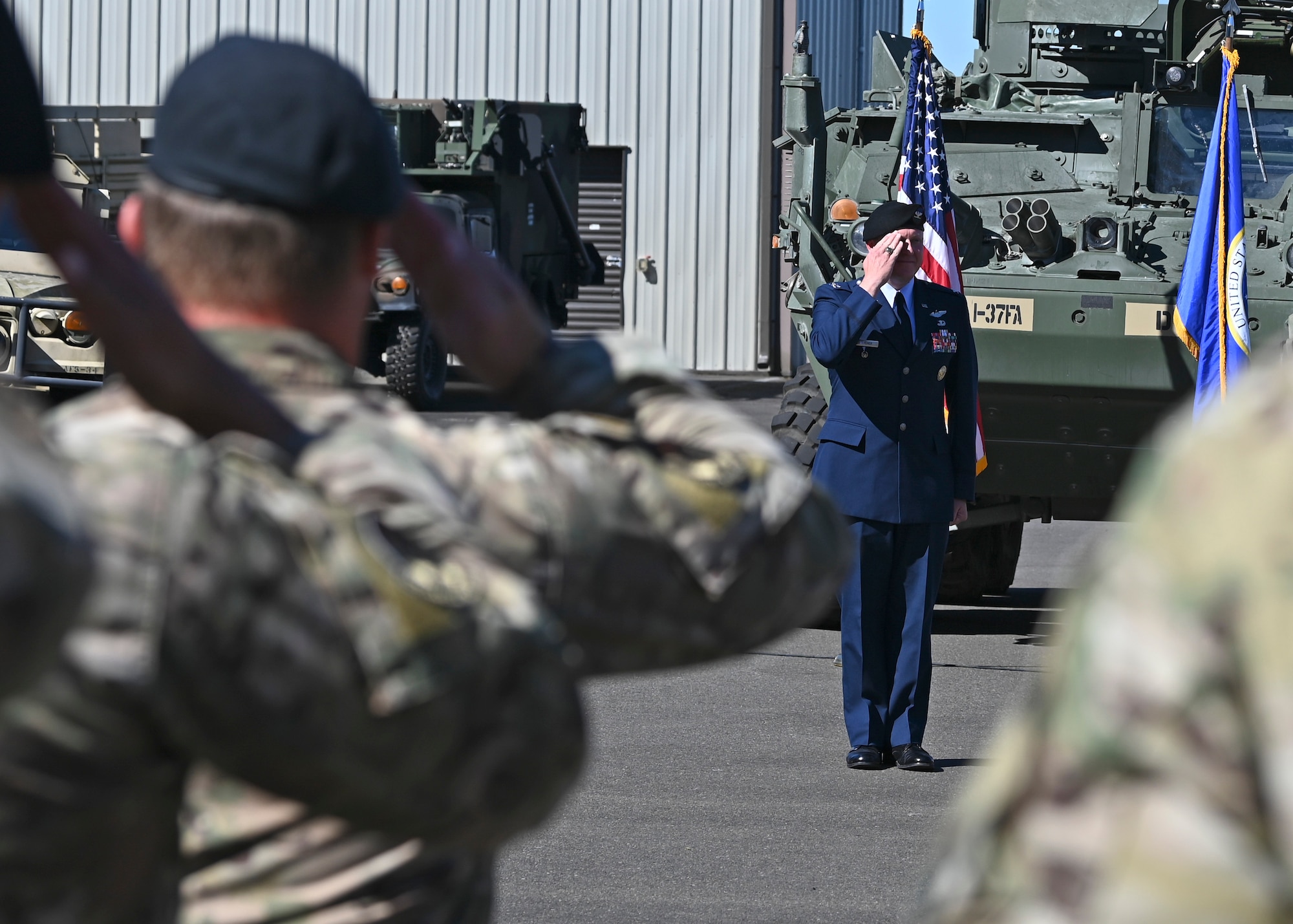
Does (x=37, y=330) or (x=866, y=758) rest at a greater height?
(x=37, y=330)

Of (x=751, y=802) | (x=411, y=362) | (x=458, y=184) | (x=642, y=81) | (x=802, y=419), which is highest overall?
(x=642, y=81)

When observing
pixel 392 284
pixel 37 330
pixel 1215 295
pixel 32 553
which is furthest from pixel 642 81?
pixel 32 553

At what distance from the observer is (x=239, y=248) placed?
147cm

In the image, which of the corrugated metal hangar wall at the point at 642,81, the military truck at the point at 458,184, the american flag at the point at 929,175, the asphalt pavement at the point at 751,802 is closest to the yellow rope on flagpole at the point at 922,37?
the american flag at the point at 929,175

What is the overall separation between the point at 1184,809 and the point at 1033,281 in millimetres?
8270

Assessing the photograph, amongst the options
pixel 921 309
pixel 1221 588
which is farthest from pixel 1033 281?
pixel 1221 588

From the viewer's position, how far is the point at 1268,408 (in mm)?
943

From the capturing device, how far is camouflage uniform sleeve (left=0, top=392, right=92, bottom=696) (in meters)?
0.94

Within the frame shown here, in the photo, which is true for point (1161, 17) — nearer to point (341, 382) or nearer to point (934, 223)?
point (934, 223)

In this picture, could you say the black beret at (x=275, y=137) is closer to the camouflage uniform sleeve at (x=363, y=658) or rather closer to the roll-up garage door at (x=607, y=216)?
the camouflage uniform sleeve at (x=363, y=658)

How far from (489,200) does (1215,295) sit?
11758 millimetres

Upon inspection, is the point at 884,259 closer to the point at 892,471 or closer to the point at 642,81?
the point at 892,471

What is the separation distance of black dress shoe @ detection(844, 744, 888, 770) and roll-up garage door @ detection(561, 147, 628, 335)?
19.5 metres

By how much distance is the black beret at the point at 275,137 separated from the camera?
144 centimetres
